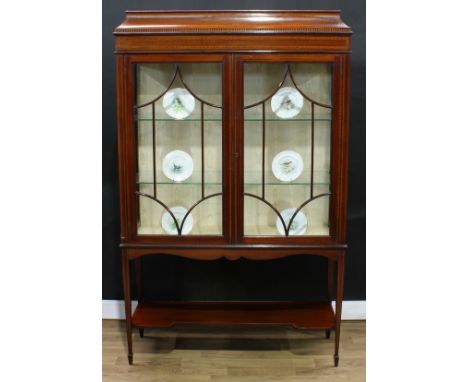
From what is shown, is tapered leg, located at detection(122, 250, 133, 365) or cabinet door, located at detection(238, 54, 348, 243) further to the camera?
tapered leg, located at detection(122, 250, 133, 365)

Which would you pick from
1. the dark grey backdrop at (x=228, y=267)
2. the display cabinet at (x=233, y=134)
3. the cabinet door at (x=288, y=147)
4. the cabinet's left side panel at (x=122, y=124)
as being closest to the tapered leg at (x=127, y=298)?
the display cabinet at (x=233, y=134)

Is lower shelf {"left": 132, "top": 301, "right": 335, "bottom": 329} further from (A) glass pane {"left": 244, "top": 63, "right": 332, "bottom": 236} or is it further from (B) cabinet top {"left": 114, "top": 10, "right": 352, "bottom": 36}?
(B) cabinet top {"left": 114, "top": 10, "right": 352, "bottom": 36}

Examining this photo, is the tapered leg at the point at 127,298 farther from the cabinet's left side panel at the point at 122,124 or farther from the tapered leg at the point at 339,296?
the tapered leg at the point at 339,296

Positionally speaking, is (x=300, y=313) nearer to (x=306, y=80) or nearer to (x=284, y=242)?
(x=284, y=242)

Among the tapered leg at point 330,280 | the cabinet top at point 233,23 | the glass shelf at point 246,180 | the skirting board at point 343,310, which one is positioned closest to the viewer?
the cabinet top at point 233,23

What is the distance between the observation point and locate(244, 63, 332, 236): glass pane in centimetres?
227

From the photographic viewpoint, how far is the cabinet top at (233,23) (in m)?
2.20

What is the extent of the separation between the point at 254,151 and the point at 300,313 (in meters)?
0.85

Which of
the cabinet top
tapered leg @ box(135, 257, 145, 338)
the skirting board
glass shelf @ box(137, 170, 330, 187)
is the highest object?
the cabinet top

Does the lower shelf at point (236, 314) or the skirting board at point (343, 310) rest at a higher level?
the lower shelf at point (236, 314)

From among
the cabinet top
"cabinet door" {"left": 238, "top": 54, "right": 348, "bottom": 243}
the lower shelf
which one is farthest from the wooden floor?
the cabinet top

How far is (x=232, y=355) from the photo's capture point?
2562 mm

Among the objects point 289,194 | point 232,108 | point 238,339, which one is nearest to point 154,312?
point 238,339

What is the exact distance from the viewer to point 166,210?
2.38m
